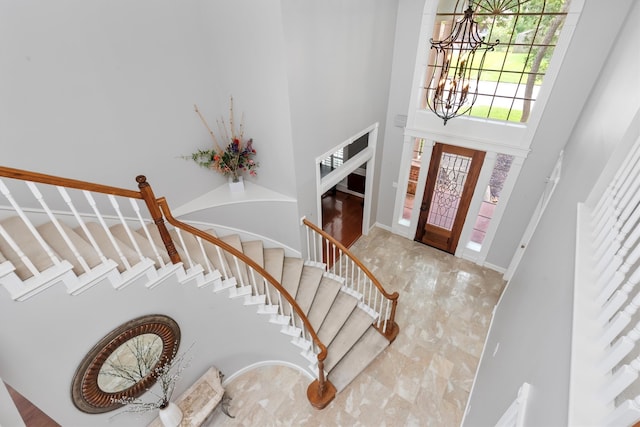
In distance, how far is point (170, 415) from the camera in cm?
318

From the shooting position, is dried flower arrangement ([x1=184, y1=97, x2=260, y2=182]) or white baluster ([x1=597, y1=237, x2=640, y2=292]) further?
dried flower arrangement ([x1=184, y1=97, x2=260, y2=182])

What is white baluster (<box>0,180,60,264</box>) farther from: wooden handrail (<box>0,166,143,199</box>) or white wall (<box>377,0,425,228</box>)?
white wall (<box>377,0,425,228</box>)

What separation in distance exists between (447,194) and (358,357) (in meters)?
3.34

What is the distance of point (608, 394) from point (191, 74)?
436cm

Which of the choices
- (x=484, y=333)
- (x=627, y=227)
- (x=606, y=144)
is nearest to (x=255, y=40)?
(x=606, y=144)

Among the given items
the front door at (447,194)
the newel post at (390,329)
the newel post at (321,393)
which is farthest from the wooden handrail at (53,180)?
the front door at (447,194)

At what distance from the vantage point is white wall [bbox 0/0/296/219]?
2.52 metres

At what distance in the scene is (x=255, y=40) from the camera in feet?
10.7

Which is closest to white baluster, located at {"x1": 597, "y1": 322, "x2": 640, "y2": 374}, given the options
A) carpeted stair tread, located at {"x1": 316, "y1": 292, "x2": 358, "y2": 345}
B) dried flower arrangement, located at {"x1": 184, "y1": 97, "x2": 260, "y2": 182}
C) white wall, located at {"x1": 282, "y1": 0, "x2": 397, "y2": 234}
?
white wall, located at {"x1": 282, "y1": 0, "x2": 397, "y2": 234}

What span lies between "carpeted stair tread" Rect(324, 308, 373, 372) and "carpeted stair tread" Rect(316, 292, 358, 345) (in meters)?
0.10

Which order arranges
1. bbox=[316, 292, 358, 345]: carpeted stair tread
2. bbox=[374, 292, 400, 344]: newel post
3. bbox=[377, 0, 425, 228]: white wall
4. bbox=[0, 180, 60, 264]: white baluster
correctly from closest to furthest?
bbox=[0, 180, 60, 264]: white baluster → bbox=[316, 292, 358, 345]: carpeted stair tread → bbox=[374, 292, 400, 344]: newel post → bbox=[377, 0, 425, 228]: white wall

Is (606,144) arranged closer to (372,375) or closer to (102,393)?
(372,375)

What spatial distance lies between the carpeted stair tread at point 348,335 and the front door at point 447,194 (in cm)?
251

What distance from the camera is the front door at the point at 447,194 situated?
16.5 ft
